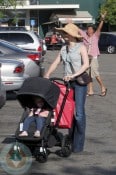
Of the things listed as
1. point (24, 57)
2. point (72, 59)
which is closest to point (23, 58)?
point (24, 57)

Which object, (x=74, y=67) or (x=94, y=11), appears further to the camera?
(x=94, y=11)

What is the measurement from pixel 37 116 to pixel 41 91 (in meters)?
0.37

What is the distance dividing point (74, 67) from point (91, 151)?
1.33 meters

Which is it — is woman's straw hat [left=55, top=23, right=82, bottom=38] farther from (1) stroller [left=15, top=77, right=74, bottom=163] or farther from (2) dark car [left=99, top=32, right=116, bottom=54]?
(2) dark car [left=99, top=32, right=116, bottom=54]

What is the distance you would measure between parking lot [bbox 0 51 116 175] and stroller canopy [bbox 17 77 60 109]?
0.80 metres

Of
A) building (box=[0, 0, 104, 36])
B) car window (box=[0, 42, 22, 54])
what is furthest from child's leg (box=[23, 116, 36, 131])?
building (box=[0, 0, 104, 36])

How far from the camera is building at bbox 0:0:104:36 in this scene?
69.6 m

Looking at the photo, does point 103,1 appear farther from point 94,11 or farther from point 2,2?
point 2,2

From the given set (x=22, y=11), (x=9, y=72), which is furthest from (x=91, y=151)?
(x=22, y=11)

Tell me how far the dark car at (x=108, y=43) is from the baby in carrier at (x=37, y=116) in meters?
38.6

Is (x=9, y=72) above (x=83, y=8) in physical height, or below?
above

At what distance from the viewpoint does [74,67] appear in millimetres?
8320

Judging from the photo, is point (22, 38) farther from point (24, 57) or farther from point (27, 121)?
point (27, 121)

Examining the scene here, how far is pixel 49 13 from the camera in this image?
73.1m
